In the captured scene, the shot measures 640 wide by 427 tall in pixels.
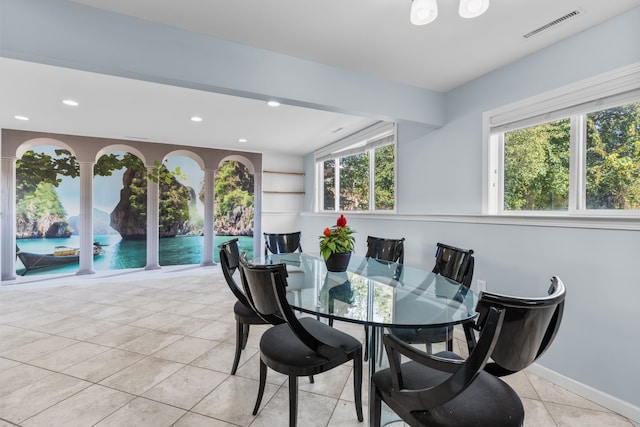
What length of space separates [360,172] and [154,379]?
355 cm

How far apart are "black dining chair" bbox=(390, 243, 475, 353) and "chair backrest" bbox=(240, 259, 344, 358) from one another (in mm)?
523

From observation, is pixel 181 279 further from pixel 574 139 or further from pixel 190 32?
pixel 574 139

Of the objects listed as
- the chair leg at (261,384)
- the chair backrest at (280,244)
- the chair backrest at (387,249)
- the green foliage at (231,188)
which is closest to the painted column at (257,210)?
the green foliage at (231,188)

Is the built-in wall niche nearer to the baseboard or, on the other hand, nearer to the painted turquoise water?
the painted turquoise water

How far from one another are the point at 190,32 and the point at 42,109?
Result: 2867 millimetres

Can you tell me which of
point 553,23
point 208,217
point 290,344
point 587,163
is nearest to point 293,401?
point 290,344

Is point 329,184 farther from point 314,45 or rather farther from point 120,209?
point 120,209

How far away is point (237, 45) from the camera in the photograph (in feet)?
7.23

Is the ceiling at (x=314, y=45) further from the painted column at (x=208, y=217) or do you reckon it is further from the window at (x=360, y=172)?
the painted column at (x=208, y=217)

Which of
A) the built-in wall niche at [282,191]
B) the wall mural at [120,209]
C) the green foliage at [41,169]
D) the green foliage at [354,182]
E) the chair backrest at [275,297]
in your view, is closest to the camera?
the chair backrest at [275,297]

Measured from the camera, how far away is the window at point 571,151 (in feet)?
6.17

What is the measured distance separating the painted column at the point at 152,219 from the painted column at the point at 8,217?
180 cm

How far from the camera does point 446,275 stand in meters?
2.29

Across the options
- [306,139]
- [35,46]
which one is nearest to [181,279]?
[306,139]
